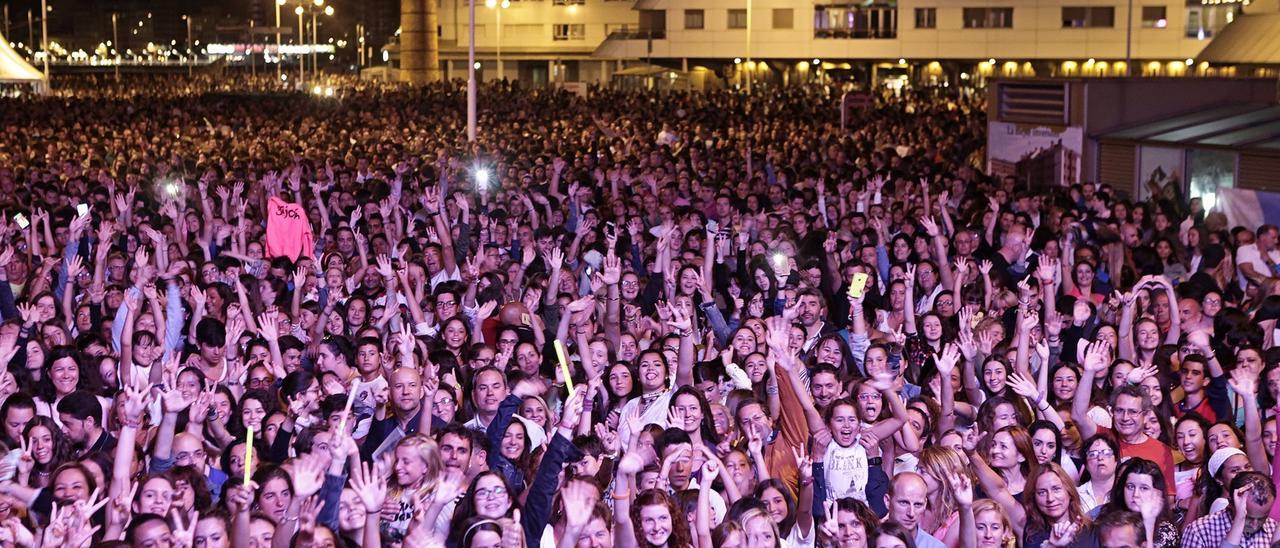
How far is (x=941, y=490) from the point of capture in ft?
21.6

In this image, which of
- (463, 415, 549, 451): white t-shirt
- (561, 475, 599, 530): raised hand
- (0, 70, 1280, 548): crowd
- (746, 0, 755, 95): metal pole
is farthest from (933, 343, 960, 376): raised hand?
(746, 0, 755, 95): metal pole

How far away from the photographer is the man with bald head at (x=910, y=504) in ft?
20.3

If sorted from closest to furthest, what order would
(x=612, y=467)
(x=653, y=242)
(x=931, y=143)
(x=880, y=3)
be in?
(x=612, y=467), (x=653, y=242), (x=931, y=143), (x=880, y=3)

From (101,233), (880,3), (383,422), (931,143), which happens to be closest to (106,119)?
(931,143)

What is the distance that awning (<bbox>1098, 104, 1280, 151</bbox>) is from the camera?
59.2 ft

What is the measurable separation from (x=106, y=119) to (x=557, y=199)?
14.6 metres

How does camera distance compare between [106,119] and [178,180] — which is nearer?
[178,180]

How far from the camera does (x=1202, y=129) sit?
64.1 ft

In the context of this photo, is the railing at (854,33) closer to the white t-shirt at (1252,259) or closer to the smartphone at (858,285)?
the white t-shirt at (1252,259)

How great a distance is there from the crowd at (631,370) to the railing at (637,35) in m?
50.5

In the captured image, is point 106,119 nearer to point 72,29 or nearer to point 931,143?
point 931,143

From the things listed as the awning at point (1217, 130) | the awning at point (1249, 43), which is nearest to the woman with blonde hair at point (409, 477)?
the awning at point (1217, 130)

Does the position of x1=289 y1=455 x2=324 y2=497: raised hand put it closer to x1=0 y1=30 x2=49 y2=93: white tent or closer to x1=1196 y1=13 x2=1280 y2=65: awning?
x1=1196 y1=13 x2=1280 y2=65: awning

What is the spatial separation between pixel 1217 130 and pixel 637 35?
51568 mm
